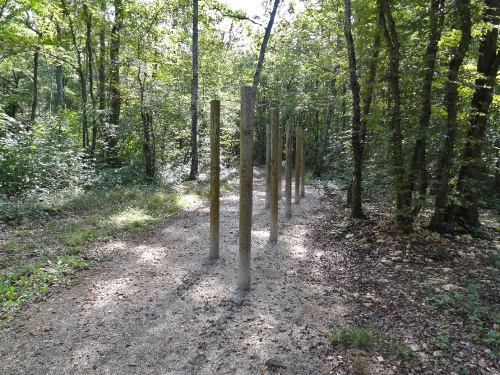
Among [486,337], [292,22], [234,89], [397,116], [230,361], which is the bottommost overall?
[230,361]

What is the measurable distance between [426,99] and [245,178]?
165 inches

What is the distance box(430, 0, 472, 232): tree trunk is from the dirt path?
287 centimetres

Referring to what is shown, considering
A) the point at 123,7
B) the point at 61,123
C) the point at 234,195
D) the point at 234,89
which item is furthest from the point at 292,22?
the point at 61,123

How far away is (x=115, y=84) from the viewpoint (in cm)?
1377

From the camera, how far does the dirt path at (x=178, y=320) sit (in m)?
3.07

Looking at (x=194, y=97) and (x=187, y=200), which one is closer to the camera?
(x=187, y=200)

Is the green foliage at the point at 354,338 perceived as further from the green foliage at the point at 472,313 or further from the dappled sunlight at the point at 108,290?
the dappled sunlight at the point at 108,290

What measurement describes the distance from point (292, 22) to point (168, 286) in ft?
60.1

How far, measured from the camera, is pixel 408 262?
5.43 metres

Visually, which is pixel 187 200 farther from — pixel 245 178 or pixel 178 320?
pixel 178 320

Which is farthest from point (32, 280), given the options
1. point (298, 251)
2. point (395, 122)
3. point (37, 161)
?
point (395, 122)

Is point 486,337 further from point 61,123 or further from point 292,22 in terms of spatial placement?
point 292,22

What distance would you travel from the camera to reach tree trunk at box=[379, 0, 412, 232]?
20.0 ft

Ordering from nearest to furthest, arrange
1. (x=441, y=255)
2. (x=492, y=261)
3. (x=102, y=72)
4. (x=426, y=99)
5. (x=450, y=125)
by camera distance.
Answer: (x=492, y=261) → (x=441, y=255) → (x=450, y=125) → (x=426, y=99) → (x=102, y=72)
